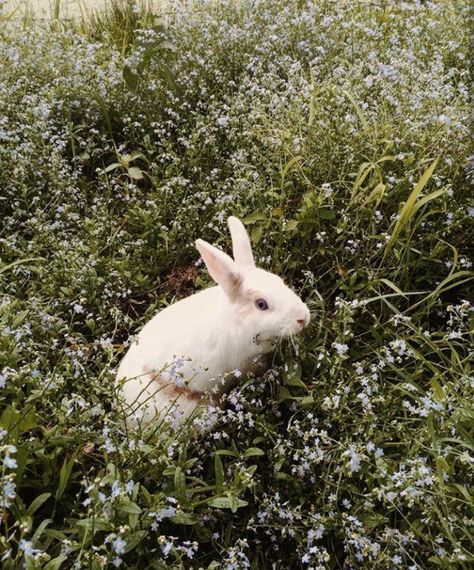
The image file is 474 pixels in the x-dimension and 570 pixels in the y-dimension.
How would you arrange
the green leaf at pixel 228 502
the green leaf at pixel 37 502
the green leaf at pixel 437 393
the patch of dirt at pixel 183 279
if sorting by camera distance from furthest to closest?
the patch of dirt at pixel 183 279, the green leaf at pixel 437 393, the green leaf at pixel 228 502, the green leaf at pixel 37 502

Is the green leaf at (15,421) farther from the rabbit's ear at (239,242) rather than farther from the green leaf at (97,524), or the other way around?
the rabbit's ear at (239,242)

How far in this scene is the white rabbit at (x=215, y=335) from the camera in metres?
2.86

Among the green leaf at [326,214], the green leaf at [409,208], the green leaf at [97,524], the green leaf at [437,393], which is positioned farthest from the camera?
the green leaf at [326,214]

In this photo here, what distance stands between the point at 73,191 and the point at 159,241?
59 centimetres

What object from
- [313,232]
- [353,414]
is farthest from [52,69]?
[353,414]

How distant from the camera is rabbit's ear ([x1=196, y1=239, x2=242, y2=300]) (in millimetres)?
2832

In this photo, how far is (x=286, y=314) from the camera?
2863mm

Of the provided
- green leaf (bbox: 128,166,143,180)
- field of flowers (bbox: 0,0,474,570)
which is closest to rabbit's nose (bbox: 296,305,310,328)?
field of flowers (bbox: 0,0,474,570)

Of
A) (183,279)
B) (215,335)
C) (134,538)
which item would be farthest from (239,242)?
(134,538)

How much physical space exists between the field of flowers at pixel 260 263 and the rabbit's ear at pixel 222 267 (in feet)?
1.38

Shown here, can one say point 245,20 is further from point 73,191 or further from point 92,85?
point 73,191

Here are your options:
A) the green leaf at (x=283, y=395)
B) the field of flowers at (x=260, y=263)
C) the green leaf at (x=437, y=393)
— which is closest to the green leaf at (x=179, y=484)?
the field of flowers at (x=260, y=263)

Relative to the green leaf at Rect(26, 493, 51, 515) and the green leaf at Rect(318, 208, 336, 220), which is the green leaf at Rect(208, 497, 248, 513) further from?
the green leaf at Rect(318, 208, 336, 220)

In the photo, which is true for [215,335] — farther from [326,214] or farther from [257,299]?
[326,214]
